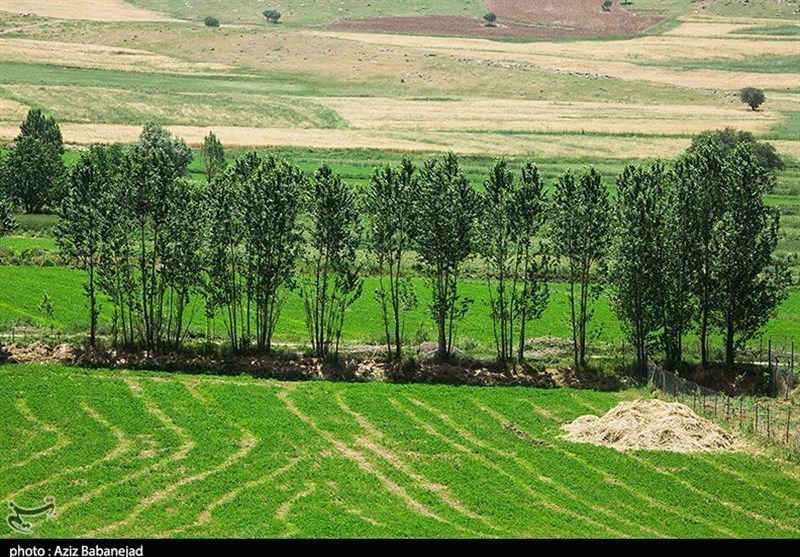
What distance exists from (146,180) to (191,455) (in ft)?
84.9

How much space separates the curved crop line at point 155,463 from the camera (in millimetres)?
48375

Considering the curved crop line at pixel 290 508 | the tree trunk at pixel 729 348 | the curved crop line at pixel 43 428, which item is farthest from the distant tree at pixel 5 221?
the tree trunk at pixel 729 348

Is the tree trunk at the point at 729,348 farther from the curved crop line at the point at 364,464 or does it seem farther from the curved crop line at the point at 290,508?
the curved crop line at the point at 290,508

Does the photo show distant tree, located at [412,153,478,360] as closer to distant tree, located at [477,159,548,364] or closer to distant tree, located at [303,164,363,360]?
distant tree, located at [477,159,548,364]

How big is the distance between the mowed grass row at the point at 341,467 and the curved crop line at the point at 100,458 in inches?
5.2

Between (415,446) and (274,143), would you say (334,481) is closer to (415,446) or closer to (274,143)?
(415,446)

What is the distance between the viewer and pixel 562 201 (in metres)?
75.8

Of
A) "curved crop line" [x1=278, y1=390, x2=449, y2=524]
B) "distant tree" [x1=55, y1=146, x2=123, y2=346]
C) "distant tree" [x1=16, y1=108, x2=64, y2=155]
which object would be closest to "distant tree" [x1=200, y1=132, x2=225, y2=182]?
"distant tree" [x1=16, y1=108, x2=64, y2=155]

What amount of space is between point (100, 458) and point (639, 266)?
35.4 m

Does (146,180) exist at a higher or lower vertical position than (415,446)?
higher

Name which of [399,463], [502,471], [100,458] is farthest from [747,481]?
[100,458]

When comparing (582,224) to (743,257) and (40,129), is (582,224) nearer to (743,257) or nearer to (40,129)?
(743,257)

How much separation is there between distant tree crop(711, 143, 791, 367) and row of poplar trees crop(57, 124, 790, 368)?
86 millimetres
